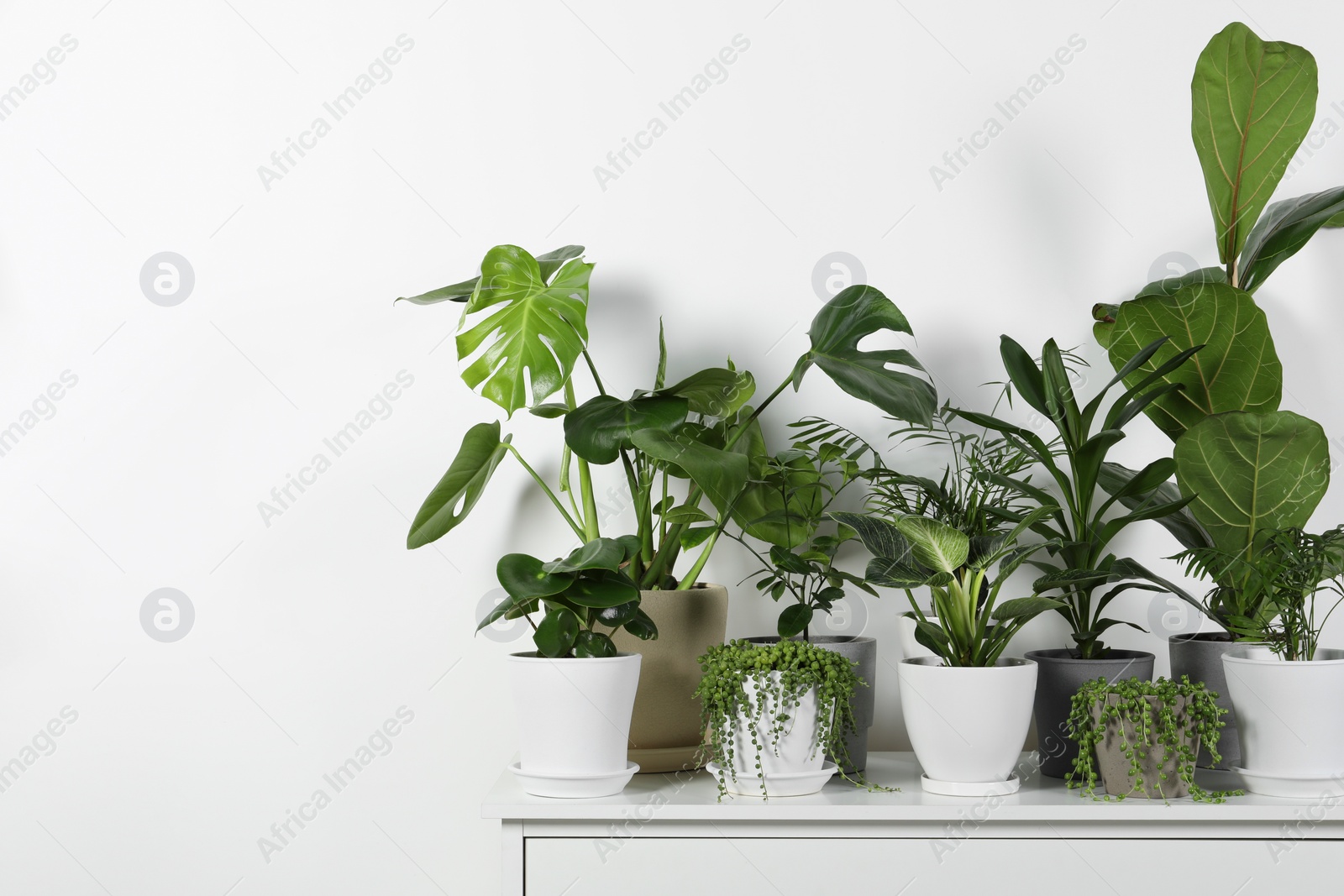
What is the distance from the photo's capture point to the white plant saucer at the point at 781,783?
3.54 ft

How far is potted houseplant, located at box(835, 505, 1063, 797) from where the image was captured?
106 centimetres

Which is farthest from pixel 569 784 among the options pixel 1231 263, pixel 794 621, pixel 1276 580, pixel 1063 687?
pixel 1231 263

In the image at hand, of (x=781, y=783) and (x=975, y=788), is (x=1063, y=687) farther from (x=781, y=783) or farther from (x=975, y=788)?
(x=781, y=783)

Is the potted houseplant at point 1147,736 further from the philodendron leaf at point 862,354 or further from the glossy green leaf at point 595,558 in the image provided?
the glossy green leaf at point 595,558

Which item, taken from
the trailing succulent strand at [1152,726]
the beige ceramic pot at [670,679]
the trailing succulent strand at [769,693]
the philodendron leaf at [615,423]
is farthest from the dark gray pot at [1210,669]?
the philodendron leaf at [615,423]

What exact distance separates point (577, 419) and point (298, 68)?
2.68 feet

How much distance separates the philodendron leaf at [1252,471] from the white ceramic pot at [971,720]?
31 cm

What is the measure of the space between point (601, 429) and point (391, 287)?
0.54 metres

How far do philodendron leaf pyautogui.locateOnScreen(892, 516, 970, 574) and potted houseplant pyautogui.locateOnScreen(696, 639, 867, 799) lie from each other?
0.17 m

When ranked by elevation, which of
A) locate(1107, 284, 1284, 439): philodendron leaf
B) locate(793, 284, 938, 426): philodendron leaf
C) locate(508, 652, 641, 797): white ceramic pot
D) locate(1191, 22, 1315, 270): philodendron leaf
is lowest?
locate(508, 652, 641, 797): white ceramic pot

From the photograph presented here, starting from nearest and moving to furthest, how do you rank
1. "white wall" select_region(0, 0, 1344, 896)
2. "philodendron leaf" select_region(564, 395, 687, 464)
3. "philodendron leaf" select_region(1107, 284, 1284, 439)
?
"philodendron leaf" select_region(564, 395, 687, 464) < "philodendron leaf" select_region(1107, 284, 1284, 439) < "white wall" select_region(0, 0, 1344, 896)

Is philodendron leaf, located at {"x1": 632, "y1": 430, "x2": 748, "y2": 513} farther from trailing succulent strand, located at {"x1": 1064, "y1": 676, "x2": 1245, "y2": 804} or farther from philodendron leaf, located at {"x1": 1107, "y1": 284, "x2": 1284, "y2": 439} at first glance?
philodendron leaf, located at {"x1": 1107, "y1": 284, "x2": 1284, "y2": 439}

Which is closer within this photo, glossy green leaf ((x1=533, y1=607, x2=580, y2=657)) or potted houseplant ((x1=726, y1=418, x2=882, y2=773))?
glossy green leaf ((x1=533, y1=607, x2=580, y2=657))

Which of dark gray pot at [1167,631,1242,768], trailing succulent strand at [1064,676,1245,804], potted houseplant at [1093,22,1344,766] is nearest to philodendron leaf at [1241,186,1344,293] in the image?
potted houseplant at [1093,22,1344,766]
